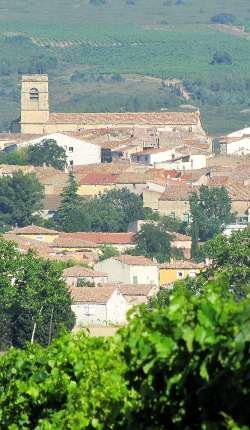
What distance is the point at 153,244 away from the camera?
265 ft

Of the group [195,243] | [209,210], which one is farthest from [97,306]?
[209,210]

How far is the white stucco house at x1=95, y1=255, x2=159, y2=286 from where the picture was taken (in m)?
71.4

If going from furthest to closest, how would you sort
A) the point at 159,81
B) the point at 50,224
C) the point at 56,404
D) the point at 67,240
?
the point at 159,81
the point at 50,224
the point at 67,240
the point at 56,404

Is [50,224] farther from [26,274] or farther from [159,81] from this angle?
[159,81]

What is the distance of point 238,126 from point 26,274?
96.0 meters

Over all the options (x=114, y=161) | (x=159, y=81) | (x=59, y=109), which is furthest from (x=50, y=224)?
(x=159, y=81)

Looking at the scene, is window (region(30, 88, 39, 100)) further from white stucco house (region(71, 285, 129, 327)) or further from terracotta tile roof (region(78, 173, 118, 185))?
white stucco house (region(71, 285, 129, 327))

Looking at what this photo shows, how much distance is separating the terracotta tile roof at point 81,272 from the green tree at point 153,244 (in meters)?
8.96

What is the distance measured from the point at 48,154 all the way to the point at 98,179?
22.8 feet

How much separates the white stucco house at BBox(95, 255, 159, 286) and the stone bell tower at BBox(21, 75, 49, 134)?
5268cm

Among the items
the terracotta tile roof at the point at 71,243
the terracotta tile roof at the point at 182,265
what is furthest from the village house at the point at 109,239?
the terracotta tile roof at the point at 182,265

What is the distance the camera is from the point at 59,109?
544 ft

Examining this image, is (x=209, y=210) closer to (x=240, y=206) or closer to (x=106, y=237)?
(x=240, y=206)

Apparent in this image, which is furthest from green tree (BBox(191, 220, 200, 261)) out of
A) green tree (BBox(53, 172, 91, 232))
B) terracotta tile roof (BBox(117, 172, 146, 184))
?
terracotta tile roof (BBox(117, 172, 146, 184))
